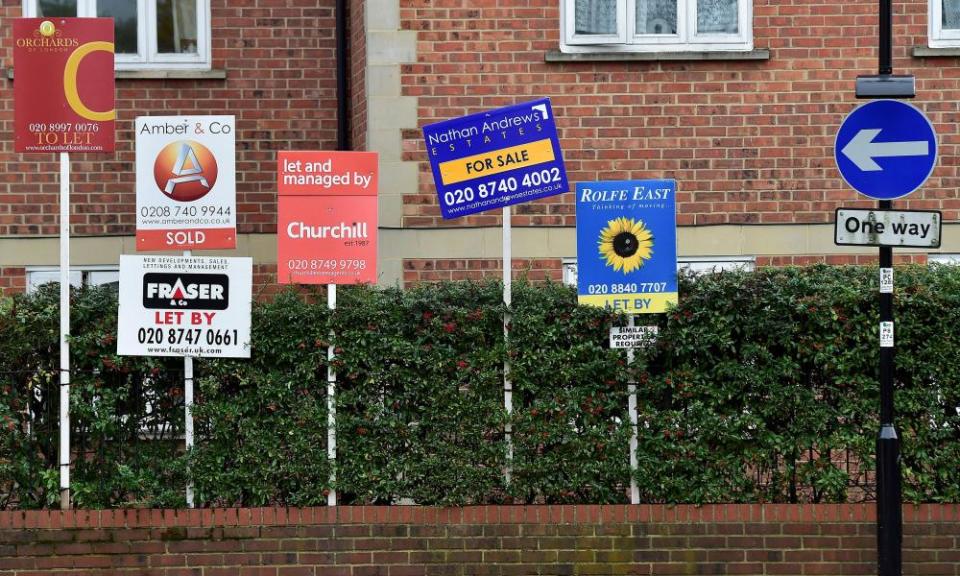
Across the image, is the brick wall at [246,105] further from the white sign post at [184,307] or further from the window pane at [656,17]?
the white sign post at [184,307]

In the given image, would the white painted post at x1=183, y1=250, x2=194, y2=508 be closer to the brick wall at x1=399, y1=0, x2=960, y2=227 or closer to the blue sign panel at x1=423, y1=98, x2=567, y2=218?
the blue sign panel at x1=423, y1=98, x2=567, y2=218

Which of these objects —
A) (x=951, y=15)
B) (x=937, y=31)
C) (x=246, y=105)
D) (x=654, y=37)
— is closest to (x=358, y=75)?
(x=246, y=105)

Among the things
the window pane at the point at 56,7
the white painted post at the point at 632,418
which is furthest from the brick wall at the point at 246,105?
the white painted post at the point at 632,418

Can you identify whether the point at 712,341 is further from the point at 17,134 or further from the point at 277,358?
the point at 17,134

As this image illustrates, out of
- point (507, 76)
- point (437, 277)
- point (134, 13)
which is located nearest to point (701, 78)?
point (507, 76)

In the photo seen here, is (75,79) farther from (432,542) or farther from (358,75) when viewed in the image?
(432,542)

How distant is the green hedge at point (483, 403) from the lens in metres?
8.34

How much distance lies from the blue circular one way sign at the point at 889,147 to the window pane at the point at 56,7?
752 cm

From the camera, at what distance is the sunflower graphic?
28.2 ft

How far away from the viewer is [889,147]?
25.7ft

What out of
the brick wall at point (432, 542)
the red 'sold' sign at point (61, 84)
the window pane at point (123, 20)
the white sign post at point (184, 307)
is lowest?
the brick wall at point (432, 542)

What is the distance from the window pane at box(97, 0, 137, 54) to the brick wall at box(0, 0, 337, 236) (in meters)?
0.39

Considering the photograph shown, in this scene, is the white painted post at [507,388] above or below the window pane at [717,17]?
below

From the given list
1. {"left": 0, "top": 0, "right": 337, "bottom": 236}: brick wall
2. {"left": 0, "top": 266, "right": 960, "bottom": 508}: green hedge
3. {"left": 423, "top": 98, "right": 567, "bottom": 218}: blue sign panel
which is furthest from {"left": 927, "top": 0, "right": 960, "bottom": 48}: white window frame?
{"left": 0, "top": 0, "right": 337, "bottom": 236}: brick wall
